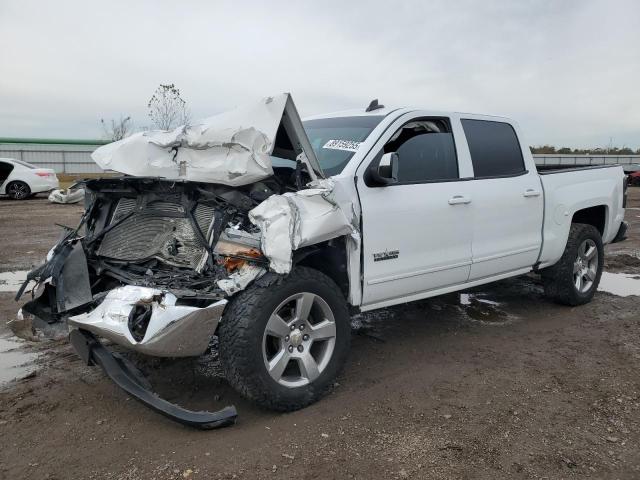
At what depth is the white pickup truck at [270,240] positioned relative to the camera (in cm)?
326

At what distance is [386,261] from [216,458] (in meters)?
1.79

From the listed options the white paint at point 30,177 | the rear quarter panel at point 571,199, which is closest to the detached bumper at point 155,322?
the rear quarter panel at point 571,199

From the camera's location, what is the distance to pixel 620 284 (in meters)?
7.14

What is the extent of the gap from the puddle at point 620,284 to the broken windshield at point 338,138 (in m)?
4.18

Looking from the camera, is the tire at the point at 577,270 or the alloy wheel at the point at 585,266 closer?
the tire at the point at 577,270

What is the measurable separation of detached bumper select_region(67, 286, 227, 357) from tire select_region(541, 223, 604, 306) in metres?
4.09

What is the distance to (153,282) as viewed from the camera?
345 cm

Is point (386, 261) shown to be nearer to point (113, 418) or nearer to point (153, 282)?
point (153, 282)

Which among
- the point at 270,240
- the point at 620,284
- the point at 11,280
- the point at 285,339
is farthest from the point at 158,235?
the point at 620,284

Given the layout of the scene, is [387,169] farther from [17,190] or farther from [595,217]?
[17,190]

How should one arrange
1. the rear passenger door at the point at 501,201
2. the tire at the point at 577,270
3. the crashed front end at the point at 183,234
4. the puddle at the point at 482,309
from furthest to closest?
1. the tire at the point at 577,270
2. the puddle at the point at 482,309
3. the rear passenger door at the point at 501,201
4. the crashed front end at the point at 183,234

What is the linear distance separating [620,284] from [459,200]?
12.8 feet

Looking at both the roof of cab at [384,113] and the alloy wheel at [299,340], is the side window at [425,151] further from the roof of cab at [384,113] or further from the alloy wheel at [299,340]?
the alloy wheel at [299,340]

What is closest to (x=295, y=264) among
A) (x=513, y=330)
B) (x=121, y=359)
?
(x=121, y=359)
